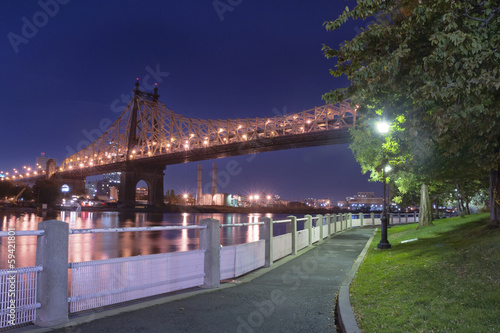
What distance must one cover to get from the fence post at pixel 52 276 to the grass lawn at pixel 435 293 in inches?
170

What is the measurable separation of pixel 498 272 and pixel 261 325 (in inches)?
181

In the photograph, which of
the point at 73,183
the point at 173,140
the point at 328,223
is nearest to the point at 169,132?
the point at 173,140

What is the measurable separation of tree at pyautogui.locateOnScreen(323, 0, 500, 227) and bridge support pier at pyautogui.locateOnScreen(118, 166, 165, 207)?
307ft

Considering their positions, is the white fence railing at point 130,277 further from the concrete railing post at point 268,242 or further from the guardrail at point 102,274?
the concrete railing post at point 268,242

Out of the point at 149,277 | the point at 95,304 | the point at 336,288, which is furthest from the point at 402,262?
the point at 95,304

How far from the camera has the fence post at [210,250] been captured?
336 inches

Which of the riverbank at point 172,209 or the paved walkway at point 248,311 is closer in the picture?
the paved walkway at point 248,311

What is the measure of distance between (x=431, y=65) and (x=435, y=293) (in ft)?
13.1

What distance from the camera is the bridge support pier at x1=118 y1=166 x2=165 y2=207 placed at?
324ft

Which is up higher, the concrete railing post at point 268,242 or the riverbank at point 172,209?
the concrete railing post at point 268,242

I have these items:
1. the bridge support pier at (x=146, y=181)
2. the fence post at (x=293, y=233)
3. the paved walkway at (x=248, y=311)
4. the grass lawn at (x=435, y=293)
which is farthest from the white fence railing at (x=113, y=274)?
the bridge support pier at (x=146, y=181)

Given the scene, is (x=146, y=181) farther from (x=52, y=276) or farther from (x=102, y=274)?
(x=52, y=276)

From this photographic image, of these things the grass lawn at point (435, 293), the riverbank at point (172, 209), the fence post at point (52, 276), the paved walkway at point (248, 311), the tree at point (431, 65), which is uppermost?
the tree at point (431, 65)

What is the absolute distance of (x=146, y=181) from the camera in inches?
4060
